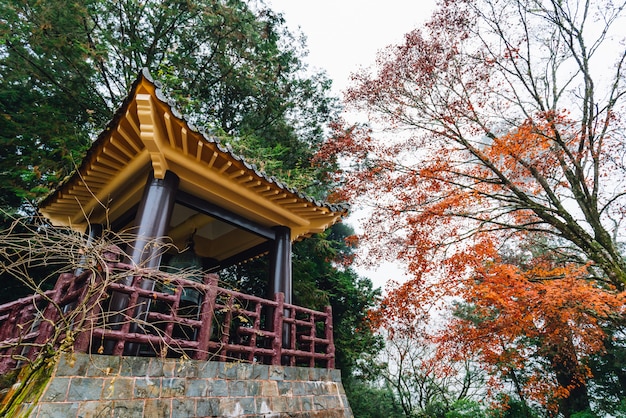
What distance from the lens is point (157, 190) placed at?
397 cm

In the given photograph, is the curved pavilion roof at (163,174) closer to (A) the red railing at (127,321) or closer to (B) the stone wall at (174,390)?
(A) the red railing at (127,321)

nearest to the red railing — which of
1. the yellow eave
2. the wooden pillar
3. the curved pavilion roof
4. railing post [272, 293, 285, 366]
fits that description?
railing post [272, 293, 285, 366]

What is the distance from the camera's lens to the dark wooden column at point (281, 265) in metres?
5.06

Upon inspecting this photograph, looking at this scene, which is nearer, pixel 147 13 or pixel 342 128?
pixel 147 13

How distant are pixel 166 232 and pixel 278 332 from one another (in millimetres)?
1894

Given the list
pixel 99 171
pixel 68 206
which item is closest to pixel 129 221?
pixel 99 171

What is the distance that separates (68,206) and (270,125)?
7.35 meters

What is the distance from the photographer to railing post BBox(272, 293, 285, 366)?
3791mm

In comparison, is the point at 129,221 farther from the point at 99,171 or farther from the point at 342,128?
the point at 342,128

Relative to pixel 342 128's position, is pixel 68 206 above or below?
below

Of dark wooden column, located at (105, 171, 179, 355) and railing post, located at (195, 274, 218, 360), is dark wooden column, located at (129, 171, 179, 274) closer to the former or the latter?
dark wooden column, located at (105, 171, 179, 355)

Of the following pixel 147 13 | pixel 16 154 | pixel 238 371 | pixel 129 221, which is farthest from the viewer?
pixel 147 13

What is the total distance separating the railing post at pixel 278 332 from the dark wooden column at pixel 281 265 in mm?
794

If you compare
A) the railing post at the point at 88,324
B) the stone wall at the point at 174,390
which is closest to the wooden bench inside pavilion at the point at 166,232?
the railing post at the point at 88,324
